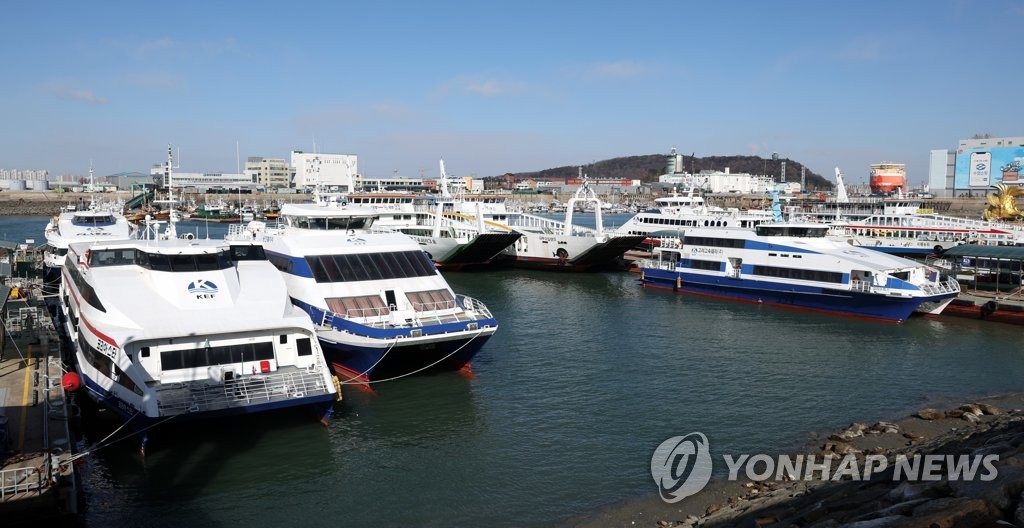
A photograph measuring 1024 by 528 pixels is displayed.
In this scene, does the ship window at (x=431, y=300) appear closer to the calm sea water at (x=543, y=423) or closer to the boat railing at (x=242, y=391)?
the calm sea water at (x=543, y=423)

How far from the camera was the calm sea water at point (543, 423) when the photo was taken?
14.4m

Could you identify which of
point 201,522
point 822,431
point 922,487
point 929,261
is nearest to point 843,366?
point 822,431

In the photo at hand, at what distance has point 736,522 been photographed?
12719 mm

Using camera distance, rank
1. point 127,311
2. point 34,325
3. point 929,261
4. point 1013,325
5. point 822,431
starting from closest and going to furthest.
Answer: point 127,311, point 822,431, point 34,325, point 1013,325, point 929,261

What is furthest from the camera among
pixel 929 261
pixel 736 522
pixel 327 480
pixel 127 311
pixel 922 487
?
pixel 929 261

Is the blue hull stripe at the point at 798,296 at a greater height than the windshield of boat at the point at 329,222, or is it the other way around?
the windshield of boat at the point at 329,222

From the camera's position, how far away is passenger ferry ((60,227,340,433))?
15295mm

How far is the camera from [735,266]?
39719 millimetres

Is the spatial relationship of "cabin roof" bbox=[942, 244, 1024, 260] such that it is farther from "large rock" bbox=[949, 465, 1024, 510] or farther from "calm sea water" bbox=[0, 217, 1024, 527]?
"large rock" bbox=[949, 465, 1024, 510]

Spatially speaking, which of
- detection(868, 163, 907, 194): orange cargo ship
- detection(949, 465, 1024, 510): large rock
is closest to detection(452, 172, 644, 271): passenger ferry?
detection(949, 465, 1024, 510): large rock

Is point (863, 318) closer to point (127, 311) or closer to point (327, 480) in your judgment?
point (327, 480)

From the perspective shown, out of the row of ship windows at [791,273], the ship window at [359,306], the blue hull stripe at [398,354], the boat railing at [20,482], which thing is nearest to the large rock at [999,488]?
the blue hull stripe at [398,354]

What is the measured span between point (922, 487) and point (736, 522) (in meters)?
3.10

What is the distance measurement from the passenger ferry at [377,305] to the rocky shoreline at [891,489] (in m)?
8.31
